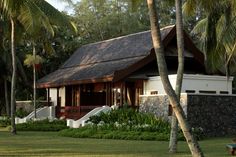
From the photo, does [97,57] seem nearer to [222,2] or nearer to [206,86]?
[206,86]

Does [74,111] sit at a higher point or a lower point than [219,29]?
lower

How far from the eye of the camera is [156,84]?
30.3 meters

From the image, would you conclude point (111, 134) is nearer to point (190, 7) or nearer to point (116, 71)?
point (190, 7)

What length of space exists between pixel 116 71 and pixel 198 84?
492 centimetres

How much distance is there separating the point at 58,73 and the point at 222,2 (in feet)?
73.6

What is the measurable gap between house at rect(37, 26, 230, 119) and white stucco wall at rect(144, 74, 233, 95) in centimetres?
27

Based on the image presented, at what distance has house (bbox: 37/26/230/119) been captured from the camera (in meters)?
30.8

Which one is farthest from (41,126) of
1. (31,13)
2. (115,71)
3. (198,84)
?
(31,13)

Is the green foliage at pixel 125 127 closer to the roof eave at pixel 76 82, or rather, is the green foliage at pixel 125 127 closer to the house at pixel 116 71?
the house at pixel 116 71

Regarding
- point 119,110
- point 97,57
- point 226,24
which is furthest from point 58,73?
point 226,24

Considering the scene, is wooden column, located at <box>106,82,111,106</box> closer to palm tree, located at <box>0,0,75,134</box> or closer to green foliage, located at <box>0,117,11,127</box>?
green foliage, located at <box>0,117,11,127</box>

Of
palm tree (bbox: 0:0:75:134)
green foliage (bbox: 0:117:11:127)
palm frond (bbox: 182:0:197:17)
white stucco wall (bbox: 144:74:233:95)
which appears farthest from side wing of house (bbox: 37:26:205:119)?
palm frond (bbox: 182:0:197:17)

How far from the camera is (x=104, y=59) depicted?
36.5 meters

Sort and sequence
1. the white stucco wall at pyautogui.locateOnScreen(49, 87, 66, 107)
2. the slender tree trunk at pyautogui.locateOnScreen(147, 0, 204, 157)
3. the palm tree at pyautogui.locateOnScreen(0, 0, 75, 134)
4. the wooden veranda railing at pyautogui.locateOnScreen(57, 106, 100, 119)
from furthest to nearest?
1. the white stucco wall at pyautogui.locateOnScreen(49, 87, 66, 107)
2. the wooden veranda railing at pyautogui.locateOnScreen(57, 106, 100, 119)
3. the palm tree at pyautogui.locateOnScreen(0, 0, 75, 134)
4. the slender tree trunk at pyautogui.locateOnScreen(147, 0, 204, 157)
